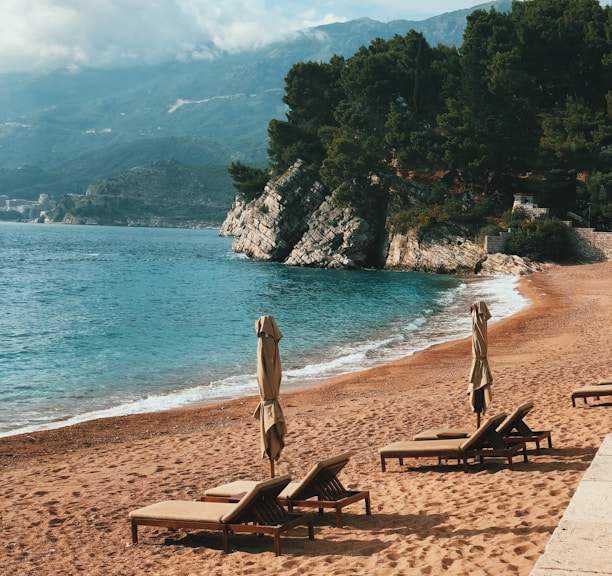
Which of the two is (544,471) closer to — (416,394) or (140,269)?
(416,394)

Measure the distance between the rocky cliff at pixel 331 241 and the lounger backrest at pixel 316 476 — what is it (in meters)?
48.0

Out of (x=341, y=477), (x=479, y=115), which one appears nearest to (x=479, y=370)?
(x=341, y=477)

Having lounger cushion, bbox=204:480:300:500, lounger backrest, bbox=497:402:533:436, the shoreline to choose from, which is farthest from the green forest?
lounger cushion, bbox=204:480:300:500

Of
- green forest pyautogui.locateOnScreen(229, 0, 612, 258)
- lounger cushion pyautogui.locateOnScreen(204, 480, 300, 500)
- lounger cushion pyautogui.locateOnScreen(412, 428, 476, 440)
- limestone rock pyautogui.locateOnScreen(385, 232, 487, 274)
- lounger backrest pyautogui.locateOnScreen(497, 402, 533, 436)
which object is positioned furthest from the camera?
green forest pyautogui.locateOnScreen(229, 0, 612, 258)

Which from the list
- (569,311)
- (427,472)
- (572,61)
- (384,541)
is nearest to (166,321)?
(569,311)

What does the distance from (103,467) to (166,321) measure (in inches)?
949

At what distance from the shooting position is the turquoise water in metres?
21.1

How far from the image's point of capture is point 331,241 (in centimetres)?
6844

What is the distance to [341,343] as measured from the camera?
28.8m

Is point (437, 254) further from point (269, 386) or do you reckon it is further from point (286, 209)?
point (269, 386)

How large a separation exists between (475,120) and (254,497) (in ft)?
198

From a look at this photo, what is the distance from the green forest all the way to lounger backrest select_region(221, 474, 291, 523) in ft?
180

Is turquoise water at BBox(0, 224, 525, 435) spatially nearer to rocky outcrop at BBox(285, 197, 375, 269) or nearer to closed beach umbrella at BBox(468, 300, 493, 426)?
rocky outcrop at BBox(285, 197, 375, 269)

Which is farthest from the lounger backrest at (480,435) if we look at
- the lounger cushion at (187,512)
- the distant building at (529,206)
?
the distant building at (529,206)
